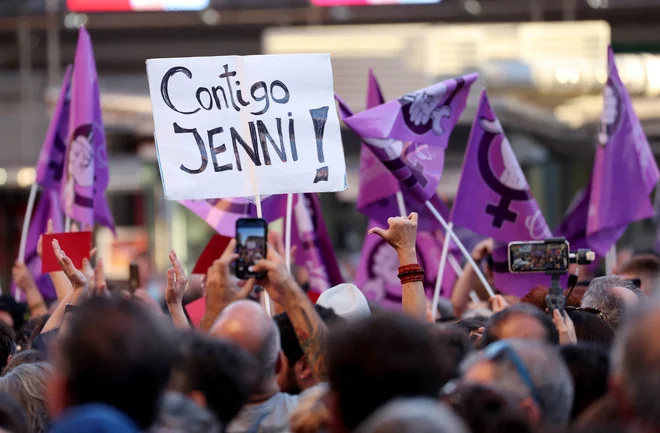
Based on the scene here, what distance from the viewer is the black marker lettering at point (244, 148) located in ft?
20.0

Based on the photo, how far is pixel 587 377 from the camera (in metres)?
4.12

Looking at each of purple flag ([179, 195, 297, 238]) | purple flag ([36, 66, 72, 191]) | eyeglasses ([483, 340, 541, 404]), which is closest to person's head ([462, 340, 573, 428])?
eyeglasses ([483, 340, 541, 404])

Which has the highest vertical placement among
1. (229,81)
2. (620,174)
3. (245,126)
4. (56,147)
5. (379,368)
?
(229,81)

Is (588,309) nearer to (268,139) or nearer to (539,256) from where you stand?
(539,256)

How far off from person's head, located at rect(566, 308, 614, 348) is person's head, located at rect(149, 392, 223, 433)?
7.62ft

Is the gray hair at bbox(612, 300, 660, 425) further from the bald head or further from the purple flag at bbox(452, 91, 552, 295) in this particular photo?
the purple flag at bbox(452, 91, 552, 295)

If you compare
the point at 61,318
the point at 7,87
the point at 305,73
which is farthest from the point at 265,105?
the point at 7,87

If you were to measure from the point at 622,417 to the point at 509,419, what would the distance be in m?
0.30

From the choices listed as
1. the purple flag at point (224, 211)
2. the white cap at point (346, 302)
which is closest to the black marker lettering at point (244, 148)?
the white cap at point (346, 302)

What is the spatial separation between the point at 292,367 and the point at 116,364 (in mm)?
1573

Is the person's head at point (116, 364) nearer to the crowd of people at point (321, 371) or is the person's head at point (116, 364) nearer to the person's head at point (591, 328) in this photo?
the crowd of people at point (321, 371)

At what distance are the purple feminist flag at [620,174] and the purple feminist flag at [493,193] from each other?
34.3 inches

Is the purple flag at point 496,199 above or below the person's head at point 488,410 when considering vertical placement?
above

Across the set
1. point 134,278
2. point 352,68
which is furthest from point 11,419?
point 352,68
